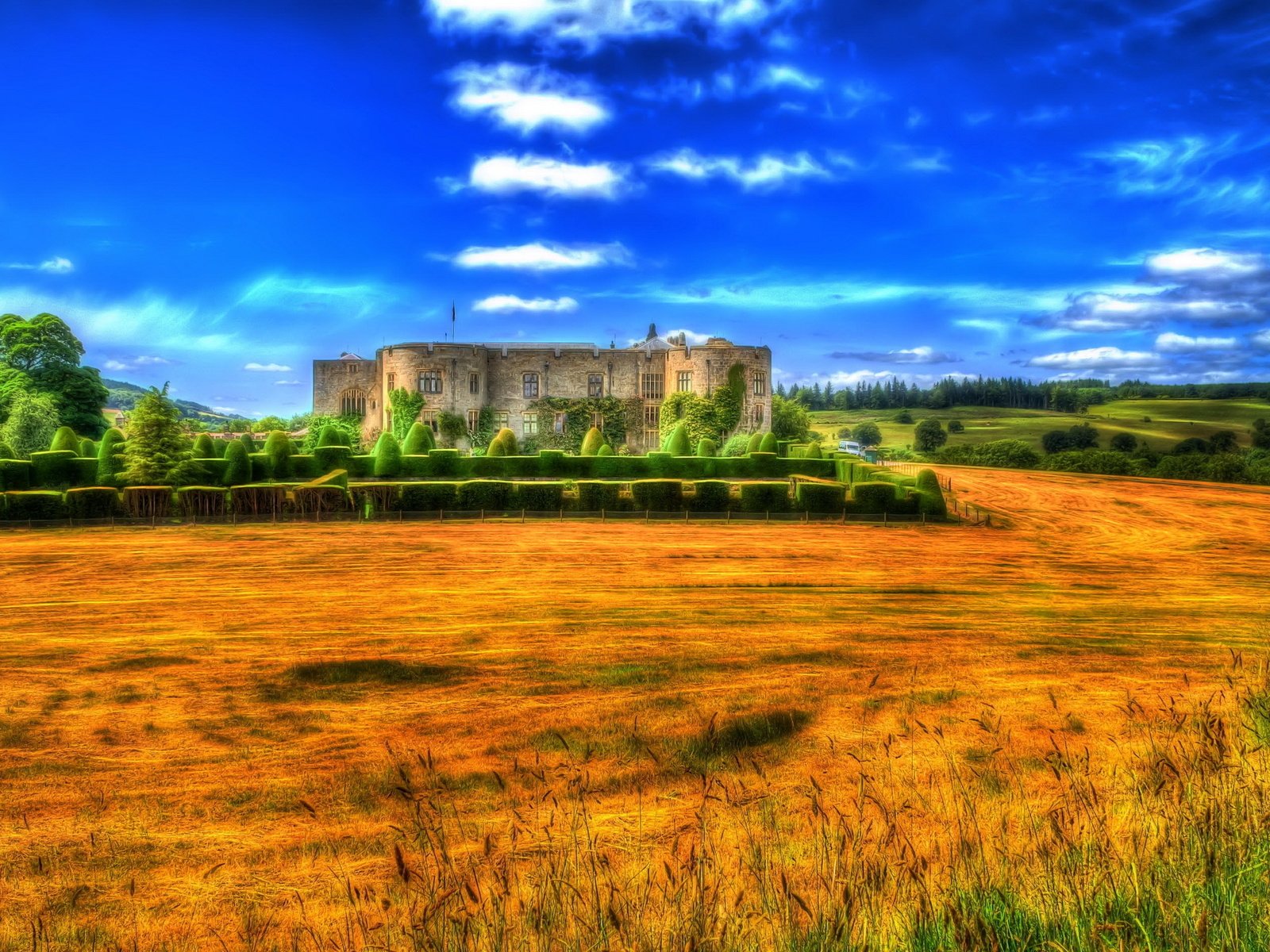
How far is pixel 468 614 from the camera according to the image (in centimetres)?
998

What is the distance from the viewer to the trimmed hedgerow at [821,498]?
20.1 metres

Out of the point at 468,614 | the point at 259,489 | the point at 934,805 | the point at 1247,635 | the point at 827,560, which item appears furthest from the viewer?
the point at 259,489

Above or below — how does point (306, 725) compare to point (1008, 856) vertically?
below

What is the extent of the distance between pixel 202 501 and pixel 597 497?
1107 cm

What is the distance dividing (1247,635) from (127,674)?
13.5 metres

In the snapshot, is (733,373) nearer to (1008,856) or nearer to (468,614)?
(468,614)

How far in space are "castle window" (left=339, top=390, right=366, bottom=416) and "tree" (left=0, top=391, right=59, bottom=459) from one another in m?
14.6

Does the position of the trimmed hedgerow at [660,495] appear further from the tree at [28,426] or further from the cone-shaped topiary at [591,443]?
the tree at [28,426]

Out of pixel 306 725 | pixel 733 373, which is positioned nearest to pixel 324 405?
pixel 733 373

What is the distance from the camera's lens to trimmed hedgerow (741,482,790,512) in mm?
20094

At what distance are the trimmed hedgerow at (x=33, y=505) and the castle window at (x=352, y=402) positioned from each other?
26.2 metres

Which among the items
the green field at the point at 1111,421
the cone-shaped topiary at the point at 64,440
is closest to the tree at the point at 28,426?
the cone-shaped topiary at the point at 64,440

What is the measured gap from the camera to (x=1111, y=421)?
2827 inches

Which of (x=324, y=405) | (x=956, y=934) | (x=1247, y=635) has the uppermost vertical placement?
(x=324, y=405)
